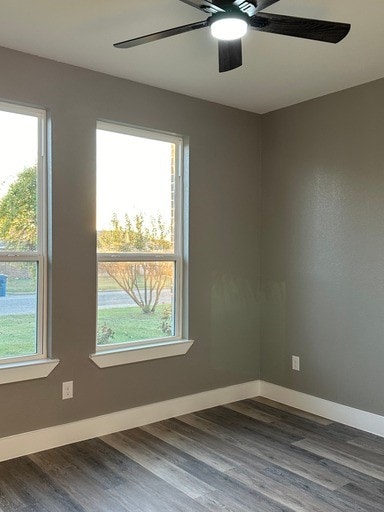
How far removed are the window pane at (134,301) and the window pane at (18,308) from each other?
0.49m

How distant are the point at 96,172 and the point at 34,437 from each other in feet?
5.89

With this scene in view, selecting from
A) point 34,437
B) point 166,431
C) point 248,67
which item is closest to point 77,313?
point 34,437

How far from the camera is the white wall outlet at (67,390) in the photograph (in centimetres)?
321

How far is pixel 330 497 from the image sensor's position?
2561 millimetres

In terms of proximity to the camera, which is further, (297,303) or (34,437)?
(297,303)

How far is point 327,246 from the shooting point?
3805mm

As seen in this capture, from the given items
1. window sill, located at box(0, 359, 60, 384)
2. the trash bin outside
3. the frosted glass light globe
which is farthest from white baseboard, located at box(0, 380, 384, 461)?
A: the frosted glass light globe

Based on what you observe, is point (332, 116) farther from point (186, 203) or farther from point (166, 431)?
point (166, 431)

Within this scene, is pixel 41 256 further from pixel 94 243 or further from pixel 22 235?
pixel 94 243

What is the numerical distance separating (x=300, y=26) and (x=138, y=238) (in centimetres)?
201

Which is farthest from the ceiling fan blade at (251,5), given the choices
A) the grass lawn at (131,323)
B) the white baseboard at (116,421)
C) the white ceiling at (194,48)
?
the white baseboard at (116,421)

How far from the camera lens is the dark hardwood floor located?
8.20 ft

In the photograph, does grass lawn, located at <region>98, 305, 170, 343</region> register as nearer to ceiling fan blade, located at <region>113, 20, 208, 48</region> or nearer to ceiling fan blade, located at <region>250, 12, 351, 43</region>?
ceiling fan blade, located at <region>113, 20, 208, 48</region>

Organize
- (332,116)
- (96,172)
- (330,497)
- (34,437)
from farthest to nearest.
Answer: (332,116)
(96,172)
(34,437)
(330,497)
